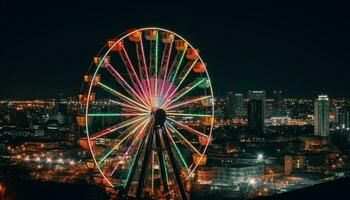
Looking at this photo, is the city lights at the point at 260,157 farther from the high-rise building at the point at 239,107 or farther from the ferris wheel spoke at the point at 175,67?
the high-rise building at the point at 239,107

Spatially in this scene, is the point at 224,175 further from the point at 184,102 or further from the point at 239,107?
the point at 239,107

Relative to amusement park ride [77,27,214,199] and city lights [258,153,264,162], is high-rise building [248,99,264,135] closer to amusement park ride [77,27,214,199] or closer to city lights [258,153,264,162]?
city lights [258,153,264,162]

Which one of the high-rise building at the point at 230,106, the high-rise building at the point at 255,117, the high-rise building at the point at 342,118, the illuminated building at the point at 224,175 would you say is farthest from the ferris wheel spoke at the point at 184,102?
the high-rise building at the point at 230,106

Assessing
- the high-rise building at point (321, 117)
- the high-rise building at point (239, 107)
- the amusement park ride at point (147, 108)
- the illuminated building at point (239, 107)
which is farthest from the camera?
the high-rise building at point (239, 107)

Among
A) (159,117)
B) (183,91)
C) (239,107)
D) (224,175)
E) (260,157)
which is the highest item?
(239,107)

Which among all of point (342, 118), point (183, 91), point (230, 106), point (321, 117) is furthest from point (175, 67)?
point (230, 106)

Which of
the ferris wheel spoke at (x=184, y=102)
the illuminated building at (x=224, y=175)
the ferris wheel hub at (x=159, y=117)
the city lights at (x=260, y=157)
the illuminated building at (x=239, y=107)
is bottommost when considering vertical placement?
the illuminated building at (x=224, y=175)

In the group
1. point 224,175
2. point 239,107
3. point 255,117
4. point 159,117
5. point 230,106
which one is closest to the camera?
point 159,117

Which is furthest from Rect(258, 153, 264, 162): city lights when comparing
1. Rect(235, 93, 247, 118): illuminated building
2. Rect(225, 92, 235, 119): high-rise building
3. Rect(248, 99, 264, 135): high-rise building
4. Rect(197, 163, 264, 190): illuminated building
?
Rect(235, 93, 247, 118): illuminated building
